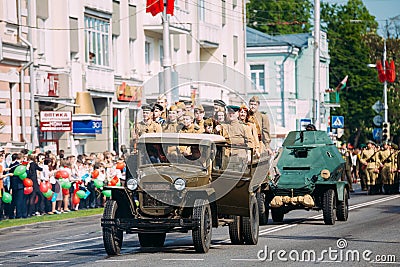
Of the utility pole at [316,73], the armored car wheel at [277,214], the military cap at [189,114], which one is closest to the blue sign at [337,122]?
the utility pole at [316,73]

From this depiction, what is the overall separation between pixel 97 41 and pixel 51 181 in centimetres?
1399

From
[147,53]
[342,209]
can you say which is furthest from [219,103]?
[147,53]

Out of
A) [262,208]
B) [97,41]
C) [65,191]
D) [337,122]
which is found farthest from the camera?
[337,122]

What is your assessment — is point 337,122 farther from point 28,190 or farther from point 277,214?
point 277,214

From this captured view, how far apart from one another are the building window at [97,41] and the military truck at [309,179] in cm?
1765

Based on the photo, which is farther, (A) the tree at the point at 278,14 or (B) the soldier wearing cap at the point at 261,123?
(A) the tree at the point at 278,14

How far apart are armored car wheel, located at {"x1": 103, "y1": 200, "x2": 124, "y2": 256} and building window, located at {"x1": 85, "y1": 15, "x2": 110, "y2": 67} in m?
24.0

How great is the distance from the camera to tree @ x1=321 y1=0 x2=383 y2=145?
87.9 m

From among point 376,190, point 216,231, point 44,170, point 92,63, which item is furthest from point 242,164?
point 92,63

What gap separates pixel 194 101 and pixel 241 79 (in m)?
2.37

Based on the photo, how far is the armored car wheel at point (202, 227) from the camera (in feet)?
49.7

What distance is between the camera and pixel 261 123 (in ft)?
60.7

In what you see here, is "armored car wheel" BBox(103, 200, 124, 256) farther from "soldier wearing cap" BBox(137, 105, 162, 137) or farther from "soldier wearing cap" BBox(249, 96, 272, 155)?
"soldier wearing cap" BBox(249, 96, 272, 155)

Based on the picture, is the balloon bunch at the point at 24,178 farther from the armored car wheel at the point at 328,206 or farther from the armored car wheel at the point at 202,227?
the armored car wheel at the point at 202,227
